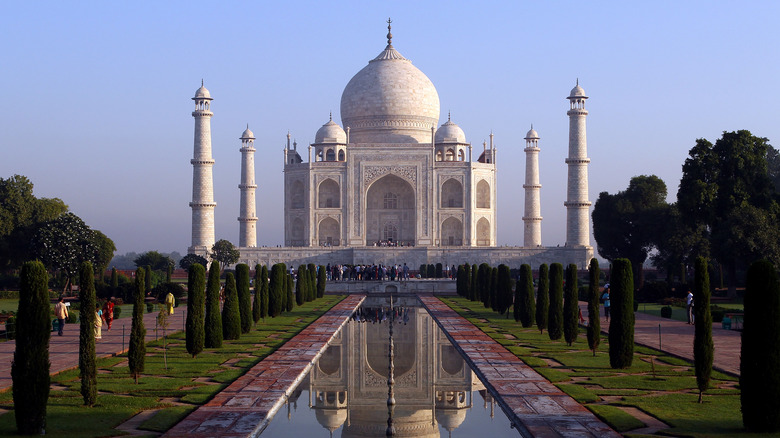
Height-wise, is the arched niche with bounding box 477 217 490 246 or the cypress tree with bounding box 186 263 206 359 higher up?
the arched niche with bounding box 477 217 490 246

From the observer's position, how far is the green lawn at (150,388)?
27.2 ft

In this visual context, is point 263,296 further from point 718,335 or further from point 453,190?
point 453,190

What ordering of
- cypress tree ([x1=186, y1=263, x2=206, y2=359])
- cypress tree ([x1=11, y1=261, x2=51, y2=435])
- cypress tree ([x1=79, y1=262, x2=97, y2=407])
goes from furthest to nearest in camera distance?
cypress tree ([x1=186, y1=263, x2=206, y2=359]), cypress tree ([x1=79, y1=262, x2=97, y2=407]), cypress tree ([x1=11, y1=261, x2=51, y2=435])

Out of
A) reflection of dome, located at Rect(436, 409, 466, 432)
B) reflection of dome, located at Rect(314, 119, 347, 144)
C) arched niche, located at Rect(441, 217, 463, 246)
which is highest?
reflection of dome, located at Rect(314, 119, 347, 144)

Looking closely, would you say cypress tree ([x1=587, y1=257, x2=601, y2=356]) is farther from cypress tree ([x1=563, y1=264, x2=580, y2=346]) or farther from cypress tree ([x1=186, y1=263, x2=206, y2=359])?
cypress tree ([x1=186, y1=263, x2=206, y2=359])

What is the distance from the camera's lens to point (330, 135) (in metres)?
45.4

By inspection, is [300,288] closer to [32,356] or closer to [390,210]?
[32,356]

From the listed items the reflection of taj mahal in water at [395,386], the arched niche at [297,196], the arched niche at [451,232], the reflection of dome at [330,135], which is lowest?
the reflection of taj mahal in water at [395,386]

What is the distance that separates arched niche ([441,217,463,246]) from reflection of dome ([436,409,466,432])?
35.0 metres

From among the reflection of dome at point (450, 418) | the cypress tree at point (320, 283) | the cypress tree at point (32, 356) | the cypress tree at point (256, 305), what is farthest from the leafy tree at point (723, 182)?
the cypress tree at point (32, 356)

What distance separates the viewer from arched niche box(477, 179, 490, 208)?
45219mm

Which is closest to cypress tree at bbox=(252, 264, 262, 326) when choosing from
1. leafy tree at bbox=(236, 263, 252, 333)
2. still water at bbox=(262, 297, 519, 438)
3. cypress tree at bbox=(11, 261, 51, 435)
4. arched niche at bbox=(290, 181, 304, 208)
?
leafy tree at bbox=(236, 263, 252, 333)

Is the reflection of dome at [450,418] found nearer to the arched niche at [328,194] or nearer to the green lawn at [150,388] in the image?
the green lawn at [150,388]

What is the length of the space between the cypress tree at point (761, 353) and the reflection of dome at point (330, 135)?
3767cm
